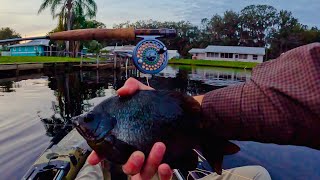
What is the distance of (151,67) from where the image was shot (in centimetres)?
327

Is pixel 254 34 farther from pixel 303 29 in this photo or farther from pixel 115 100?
pixel 115 100

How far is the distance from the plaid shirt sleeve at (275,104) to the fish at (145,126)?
127mm

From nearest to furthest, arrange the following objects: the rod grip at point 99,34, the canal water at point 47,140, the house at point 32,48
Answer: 1. the rod grip at point 99,34
2. the canal water at point 47,140
3. the house at point 32,48

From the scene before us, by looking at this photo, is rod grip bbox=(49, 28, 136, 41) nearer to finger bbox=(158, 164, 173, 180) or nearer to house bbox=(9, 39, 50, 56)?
finger bbox=(158, 164, 173, 180)

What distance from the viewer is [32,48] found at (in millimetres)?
76312

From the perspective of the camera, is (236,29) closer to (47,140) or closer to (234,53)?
(234,53)

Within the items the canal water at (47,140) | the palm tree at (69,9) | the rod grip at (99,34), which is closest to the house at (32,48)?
the palm tree at (69,9)

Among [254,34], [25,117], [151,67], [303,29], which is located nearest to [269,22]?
[254,34]

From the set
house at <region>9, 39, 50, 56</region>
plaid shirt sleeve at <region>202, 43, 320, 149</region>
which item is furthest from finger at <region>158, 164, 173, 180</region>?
house at <region>9, 39, 50, 56</region>

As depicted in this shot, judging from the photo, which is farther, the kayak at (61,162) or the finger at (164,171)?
the kayak at (61,162)

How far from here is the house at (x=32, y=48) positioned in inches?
2847

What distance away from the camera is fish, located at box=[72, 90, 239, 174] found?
1477 millimetres

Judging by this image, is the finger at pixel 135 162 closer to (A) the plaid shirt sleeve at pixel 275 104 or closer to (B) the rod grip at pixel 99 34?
(A) the plaid shirt sleeve at pixel 275 104

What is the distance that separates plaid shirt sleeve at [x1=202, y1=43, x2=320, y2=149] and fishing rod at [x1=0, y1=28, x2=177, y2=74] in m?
1.54
